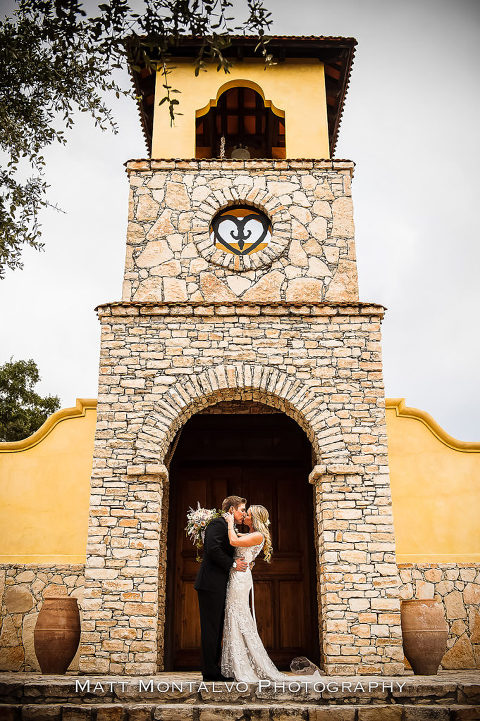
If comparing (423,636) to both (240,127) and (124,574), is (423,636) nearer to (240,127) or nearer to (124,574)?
(124,574)

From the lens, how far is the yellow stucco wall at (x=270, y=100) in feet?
32.8

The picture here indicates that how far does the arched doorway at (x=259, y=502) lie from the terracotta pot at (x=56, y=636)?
1.77 meters

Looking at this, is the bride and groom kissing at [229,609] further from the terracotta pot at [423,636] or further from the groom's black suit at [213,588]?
the terracotta pot at [423,636]

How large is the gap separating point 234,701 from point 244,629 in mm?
798

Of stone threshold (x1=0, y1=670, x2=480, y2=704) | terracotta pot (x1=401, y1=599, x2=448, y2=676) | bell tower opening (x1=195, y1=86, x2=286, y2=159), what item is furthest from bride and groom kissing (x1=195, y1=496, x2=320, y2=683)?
bell tower opening (x1=195, y1=86, x2=286, y2=159)

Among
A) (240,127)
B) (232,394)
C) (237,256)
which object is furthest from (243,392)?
(240,127)

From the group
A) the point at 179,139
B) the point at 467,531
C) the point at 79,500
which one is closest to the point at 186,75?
the point at 179,139

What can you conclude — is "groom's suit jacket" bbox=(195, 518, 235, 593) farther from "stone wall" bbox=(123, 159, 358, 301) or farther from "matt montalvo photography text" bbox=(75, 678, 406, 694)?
"stone wall" bbox=(123, 159, 358, 301)

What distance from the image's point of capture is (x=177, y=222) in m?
Answer: 9.26

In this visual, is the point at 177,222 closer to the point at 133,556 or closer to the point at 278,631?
the point at 133,556

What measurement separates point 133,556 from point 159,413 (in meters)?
1.81

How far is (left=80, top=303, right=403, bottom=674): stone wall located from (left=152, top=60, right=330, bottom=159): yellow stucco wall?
3150mm

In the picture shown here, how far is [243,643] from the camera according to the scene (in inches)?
253

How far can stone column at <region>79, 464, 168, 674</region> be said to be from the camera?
23.1 feet
